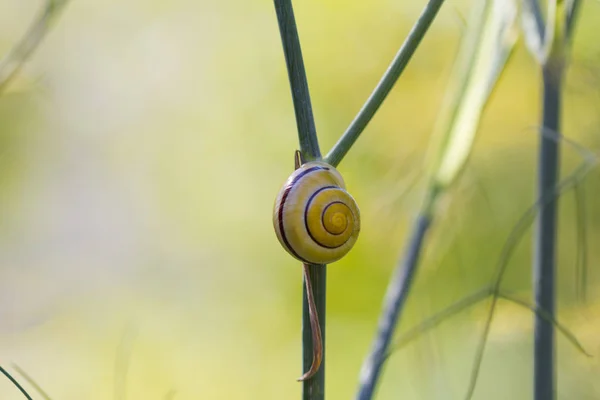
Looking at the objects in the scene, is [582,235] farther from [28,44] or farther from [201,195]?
[201,195]

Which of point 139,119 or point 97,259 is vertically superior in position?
point 139,119

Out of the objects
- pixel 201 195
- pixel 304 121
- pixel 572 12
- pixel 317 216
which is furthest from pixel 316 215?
pixel 201 195

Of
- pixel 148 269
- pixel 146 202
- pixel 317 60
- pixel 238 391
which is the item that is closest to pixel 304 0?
pixel 317 60

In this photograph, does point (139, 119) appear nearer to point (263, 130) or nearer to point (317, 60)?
point (263, 130)

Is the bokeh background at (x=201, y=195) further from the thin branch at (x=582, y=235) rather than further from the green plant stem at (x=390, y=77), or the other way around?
the green plant stem at (x=390, y=77)

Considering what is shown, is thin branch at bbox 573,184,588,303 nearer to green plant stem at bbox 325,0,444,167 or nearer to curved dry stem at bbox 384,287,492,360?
curved dry stem at bbox 384,287,492,360

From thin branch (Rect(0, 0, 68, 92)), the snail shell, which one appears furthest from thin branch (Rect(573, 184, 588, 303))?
thin branch (Rect(0, 0, 68, 92))
